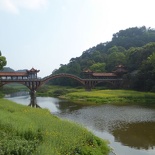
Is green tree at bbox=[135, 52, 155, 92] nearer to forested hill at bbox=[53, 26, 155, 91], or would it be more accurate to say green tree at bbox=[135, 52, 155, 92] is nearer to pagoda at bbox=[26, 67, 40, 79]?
forested hill at bbox=[53, 26, 155, 91]

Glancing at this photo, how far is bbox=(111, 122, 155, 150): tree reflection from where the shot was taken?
1898cm

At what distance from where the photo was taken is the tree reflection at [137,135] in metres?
19.0

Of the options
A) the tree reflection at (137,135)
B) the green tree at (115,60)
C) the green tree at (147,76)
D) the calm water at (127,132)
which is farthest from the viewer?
the green tree at (115,60)

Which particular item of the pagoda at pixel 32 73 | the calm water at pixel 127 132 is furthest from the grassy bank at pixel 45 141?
the pagoda at pixel 32 73

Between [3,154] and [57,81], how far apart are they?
97351mm

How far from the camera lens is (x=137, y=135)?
21609 millimetres

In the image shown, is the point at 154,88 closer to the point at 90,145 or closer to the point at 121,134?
the point at 121,134

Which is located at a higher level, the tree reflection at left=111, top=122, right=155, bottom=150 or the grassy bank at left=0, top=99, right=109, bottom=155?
the grassy bank at left=0, top=99, right=109, bottom=155

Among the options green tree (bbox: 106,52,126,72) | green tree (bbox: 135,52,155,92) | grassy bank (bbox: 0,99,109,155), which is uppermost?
green tree (bbox: 106,52,126,72)

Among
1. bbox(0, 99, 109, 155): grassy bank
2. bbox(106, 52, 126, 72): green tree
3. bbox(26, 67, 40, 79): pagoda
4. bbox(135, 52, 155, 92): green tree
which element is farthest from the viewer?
bbox(106, 52, 126, 72): green tree

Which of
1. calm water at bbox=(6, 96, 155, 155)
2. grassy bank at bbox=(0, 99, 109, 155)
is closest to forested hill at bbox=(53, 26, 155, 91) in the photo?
calm water at bbox=(6, 96, 155, 155)

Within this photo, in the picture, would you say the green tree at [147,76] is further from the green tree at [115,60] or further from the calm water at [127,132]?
the calm water at [127,132]

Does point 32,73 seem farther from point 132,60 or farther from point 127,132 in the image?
point 127,132

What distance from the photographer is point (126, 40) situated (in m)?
130
